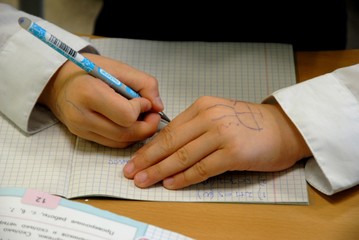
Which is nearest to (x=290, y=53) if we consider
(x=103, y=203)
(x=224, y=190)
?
(x=224, y=190)

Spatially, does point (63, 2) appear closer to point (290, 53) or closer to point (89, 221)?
point (290, 53)

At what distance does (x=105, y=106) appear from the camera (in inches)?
25.7

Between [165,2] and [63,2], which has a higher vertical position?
[165,2]

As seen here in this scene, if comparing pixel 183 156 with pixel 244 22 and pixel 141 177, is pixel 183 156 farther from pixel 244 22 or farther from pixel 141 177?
pixel 244 22

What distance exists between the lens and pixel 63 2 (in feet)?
5.65

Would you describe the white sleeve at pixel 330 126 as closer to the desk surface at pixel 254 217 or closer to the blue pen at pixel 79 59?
the desk surface at pixel 254 217

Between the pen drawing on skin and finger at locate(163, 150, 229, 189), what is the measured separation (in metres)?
0.05

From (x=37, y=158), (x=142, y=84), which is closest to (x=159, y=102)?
(x=142, y=84)

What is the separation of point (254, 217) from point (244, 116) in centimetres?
14

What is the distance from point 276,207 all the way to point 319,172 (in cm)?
8

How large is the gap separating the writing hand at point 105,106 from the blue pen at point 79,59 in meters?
0.01

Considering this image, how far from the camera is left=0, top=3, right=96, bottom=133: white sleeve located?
0.72 metres

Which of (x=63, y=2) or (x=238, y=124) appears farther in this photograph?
(x=63, y=2)

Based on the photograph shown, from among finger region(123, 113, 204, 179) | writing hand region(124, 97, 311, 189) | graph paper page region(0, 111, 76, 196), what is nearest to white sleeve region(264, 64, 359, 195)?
writing hand region(124, 97, 311, 189)
